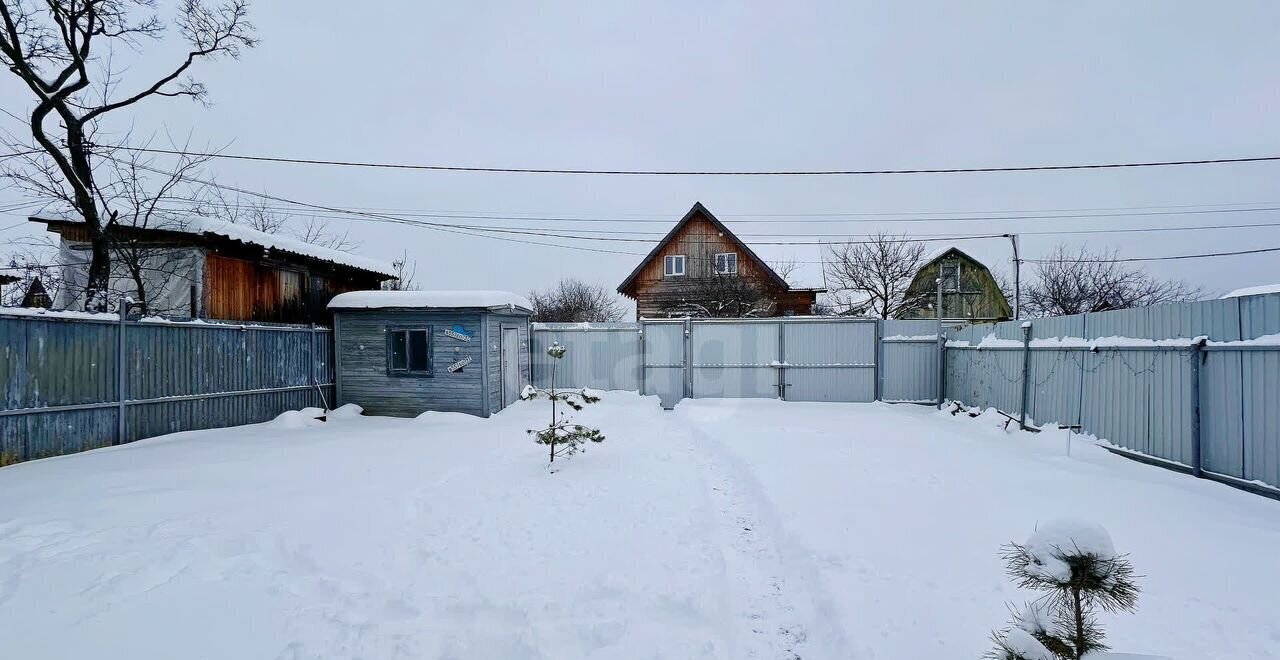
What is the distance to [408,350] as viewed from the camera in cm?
1089

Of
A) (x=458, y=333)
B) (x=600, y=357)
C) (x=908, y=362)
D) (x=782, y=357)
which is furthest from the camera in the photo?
(x=600, y=357)

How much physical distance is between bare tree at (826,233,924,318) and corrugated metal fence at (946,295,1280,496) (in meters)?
15.8

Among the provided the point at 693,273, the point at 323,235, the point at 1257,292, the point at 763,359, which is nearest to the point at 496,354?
the point at 763,359

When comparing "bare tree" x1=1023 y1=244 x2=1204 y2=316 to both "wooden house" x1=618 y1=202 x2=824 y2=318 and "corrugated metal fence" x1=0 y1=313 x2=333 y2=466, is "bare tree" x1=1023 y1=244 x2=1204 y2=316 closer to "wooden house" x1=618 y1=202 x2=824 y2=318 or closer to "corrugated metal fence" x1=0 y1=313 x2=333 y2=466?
"wooden house" x1=618 y1=202 x2=824 y2=318

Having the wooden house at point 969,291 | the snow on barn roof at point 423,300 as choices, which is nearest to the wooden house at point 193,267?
the snow on barn roof at point 423,300

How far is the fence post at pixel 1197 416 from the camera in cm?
545

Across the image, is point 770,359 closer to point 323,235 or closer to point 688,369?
point 688,369

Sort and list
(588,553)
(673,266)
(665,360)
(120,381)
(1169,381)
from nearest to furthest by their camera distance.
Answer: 1. (588,553)
2. (1169,381)
3. (120,381)
4. (665,360)
5. (673,266)

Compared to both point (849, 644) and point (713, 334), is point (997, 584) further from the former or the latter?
point (713, 334)

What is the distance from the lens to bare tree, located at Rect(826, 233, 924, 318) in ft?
78.5

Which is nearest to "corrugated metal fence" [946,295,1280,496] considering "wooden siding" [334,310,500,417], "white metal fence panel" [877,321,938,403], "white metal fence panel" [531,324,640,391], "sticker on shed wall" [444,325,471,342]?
"white metal fence panel" [877,321,938,403]

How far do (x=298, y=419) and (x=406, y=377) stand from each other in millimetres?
2018

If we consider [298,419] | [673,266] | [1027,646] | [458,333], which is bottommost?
[298,419]

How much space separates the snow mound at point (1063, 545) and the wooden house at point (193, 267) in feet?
38.2
